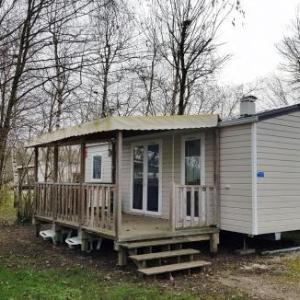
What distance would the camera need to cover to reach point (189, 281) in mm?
6012

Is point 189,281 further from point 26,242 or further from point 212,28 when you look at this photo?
point 212,28

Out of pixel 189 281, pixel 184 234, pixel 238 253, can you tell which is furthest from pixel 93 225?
pixel 238 253

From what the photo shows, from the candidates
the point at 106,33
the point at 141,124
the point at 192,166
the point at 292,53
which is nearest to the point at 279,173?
the point at 192,166

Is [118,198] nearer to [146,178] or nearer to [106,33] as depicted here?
[106,33]

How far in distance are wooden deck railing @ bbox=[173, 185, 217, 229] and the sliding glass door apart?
1819mm

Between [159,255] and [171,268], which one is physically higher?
[159,255]

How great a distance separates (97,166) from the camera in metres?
13.8

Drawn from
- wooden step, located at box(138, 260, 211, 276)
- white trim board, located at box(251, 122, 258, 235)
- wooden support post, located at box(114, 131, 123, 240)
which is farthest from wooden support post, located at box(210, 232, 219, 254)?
wooden support post, located at box(114, 131, 123, 240)

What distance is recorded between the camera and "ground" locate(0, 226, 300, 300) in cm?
531

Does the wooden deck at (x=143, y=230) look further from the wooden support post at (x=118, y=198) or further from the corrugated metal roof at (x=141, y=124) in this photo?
the corrugated metal roof at (x=141, y=124)

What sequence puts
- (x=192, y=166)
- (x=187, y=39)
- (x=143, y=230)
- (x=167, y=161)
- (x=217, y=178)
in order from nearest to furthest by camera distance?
(x=143, y=230) < (x=217, y=178) < (x=192, y=166) < (x=167, y=161) < (x=187, y=39)

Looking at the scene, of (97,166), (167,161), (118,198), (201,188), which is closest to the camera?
(118,198)

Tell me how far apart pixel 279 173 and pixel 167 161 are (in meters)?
2.72

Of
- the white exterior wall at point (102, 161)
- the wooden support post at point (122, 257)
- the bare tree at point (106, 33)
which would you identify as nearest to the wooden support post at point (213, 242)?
the wooden support post at point (122, 257)
